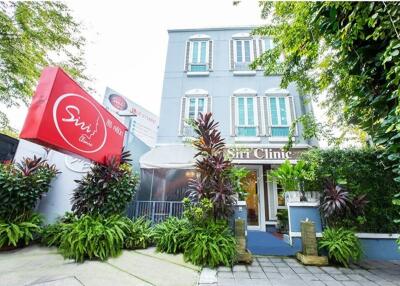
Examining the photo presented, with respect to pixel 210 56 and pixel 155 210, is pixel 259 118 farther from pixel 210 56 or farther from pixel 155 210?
pixel 155 210

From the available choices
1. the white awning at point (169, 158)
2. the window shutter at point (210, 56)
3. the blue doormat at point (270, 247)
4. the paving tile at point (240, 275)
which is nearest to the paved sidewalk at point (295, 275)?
the paving tile at point (240, 275)

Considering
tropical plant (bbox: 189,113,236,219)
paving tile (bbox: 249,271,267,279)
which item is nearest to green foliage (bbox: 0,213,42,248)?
tropical plant (bbox: 189,113,236,219)

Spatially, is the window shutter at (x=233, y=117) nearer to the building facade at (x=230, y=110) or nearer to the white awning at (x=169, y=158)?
the building facade at (x=230, y=110)

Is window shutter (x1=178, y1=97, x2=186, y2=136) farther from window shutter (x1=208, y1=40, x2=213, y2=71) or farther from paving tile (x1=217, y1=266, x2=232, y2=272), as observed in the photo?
paving tile (x1=217, y1=266, x2=232, y2=272)

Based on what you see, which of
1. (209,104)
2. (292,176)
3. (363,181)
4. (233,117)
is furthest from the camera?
(209,104)

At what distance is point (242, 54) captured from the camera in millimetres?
12016

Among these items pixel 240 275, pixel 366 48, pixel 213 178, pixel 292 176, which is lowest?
pixel 240 275

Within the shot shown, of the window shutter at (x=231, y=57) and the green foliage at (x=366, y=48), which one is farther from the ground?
the window shutter at (x=231, y=57)

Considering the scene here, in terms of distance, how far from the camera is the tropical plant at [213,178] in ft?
17.9

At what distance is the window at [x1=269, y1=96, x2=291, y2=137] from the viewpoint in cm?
1022

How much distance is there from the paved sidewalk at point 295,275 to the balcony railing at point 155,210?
3.00m

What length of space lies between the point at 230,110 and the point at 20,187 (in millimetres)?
9210

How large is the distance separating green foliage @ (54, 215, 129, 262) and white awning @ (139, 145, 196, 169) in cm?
261

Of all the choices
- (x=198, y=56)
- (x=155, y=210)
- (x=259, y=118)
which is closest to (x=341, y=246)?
(x=155, y=210)
